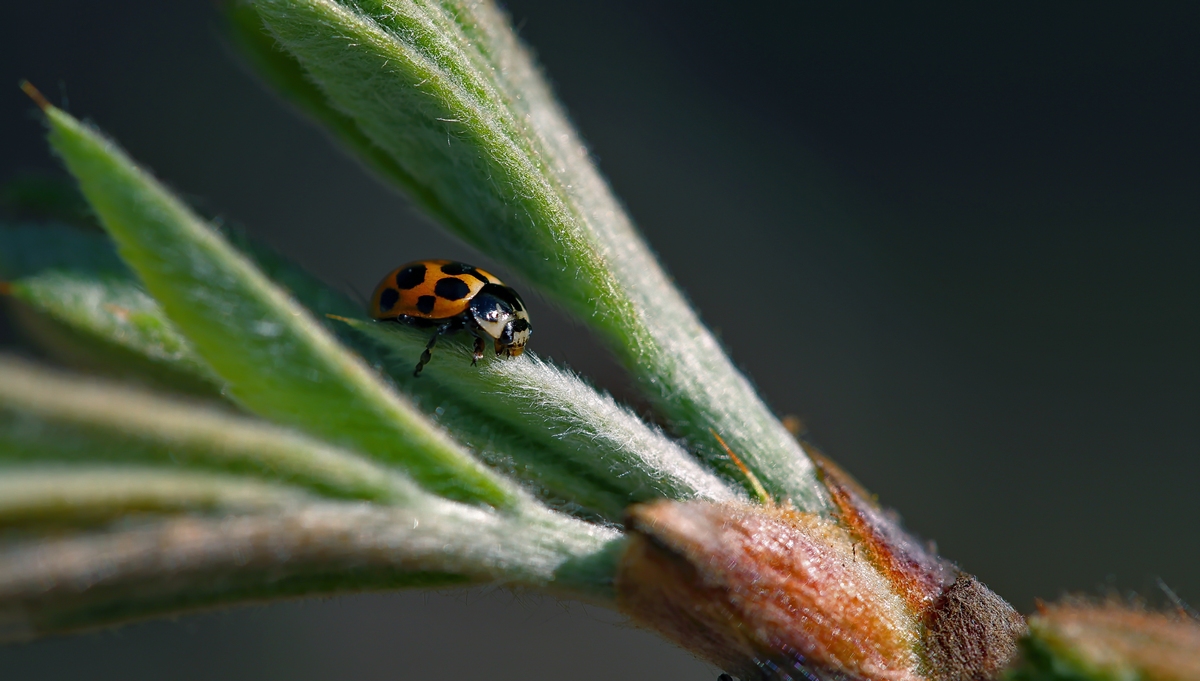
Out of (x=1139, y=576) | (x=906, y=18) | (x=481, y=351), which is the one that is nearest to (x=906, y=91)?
(x=906, y=18)

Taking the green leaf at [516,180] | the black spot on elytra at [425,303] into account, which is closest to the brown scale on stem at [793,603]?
the green leaf at [516,180]

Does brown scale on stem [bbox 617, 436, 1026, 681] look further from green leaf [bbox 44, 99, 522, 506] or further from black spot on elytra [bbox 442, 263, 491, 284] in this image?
black spot on elytra [bbox 442, 263, 491, 284]

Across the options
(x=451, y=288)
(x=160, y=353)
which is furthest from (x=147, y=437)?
(x=451, y=288)

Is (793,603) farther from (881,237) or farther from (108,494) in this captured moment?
(881,237)

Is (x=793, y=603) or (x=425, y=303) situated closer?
(x=793, y=603)

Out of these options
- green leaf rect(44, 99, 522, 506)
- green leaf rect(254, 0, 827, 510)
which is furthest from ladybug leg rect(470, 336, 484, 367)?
green leaf rect(44, 99, 522, 506)

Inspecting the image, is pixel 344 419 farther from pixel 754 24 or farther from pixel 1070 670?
pixel 754 24

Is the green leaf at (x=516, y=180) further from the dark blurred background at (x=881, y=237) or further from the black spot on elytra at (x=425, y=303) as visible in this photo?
the dark blurred background at (x=881, y=237)
